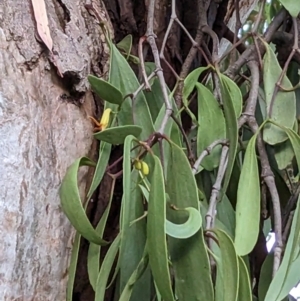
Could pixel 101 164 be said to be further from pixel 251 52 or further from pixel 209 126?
pixel 251 52

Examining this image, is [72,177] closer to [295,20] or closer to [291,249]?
[291,249]

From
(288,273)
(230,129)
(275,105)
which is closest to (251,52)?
(275,105)

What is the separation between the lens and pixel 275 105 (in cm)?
66

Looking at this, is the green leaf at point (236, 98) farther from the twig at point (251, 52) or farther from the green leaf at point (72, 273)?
the green leaf at point (72, 273)

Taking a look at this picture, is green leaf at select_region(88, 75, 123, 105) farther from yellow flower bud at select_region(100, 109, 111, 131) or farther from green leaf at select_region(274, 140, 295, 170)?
green leaf at select_region(274, 140, 295, 170)

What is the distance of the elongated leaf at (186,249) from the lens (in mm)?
478

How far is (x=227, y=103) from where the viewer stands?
0.56 metres

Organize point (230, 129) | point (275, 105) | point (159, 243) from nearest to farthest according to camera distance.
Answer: point (159, 243)
point (230, 129)
point (275, 105)

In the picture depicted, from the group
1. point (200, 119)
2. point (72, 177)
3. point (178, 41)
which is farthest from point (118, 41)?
point (72, 177)

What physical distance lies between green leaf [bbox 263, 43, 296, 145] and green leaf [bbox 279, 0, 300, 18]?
7cm

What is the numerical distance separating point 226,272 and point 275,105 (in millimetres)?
260

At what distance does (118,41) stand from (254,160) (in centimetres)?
32

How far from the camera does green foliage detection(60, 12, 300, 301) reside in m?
0.47

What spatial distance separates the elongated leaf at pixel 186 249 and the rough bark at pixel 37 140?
14 centimetres
